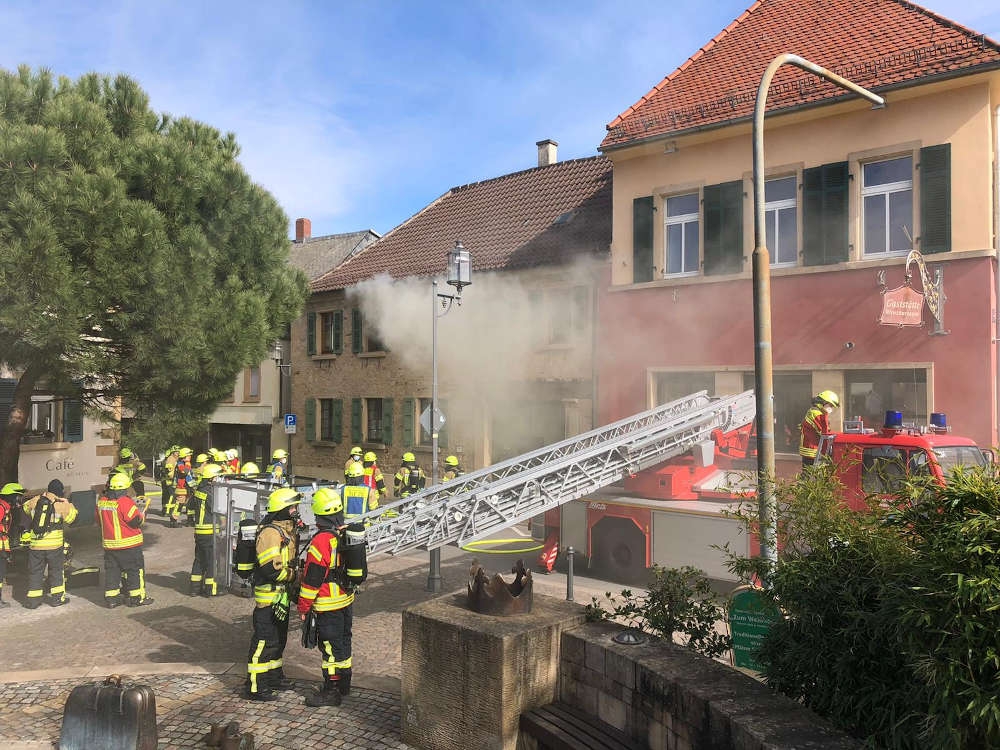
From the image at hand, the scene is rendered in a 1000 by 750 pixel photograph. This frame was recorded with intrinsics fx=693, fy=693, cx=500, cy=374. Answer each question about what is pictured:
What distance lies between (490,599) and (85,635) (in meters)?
5.36

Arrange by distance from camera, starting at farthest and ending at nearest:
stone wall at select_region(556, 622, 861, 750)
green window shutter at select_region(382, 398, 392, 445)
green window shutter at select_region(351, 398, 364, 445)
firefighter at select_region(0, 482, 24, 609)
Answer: green window shutter at select_region(351, 398, 364, 445) < green window shutter at select_region(382, 398, 392, 445) < firefighter at select_region(0, 482, 24, 609) < stone wall at select_region(556, 622, 861, 750)

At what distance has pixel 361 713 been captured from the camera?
17.1 ft

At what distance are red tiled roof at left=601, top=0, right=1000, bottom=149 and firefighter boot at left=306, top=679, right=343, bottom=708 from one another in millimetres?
10827

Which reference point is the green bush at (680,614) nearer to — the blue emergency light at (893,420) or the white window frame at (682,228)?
the blue emergency light at (893,420)

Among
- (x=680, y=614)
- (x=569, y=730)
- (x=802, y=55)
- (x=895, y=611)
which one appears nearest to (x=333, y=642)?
(x=569, y=730)

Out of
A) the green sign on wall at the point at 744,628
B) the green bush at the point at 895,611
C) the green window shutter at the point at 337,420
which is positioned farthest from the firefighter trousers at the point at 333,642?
the green window shutter at the point at 337,420

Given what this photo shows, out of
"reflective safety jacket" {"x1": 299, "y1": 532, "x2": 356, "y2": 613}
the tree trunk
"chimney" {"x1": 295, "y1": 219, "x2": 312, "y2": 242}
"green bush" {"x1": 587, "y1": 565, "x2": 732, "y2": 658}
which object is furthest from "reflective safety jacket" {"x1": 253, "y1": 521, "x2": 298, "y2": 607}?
"chimney" {"x1": 295, "y1": 219, "x2": 312, "y2": 242}

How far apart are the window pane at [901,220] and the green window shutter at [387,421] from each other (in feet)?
41.6

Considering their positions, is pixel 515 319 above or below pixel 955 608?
above

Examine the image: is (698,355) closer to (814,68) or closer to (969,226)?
(969,226)

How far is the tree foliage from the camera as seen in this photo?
29.2ft

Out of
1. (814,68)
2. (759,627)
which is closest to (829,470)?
(759,627)

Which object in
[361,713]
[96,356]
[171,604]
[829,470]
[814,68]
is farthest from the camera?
[96,356]

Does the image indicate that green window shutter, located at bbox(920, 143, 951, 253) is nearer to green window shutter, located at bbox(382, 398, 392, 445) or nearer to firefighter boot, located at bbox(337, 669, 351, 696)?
firefighter boot, located at bbox(337, 669, 351, 696)
